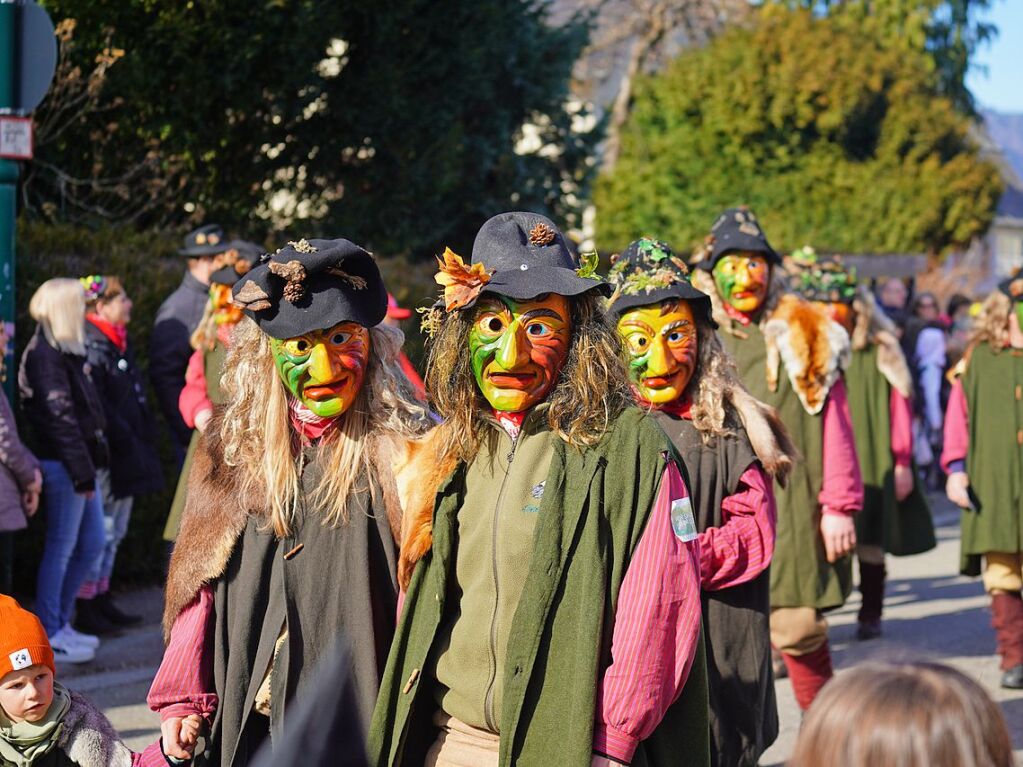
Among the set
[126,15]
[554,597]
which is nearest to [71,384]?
[126,15]

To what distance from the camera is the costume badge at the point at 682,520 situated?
3.32 metres

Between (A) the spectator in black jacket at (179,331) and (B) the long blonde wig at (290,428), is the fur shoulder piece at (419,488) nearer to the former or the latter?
(B) the long blonde wig at (290,428)

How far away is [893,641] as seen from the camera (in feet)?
18.5

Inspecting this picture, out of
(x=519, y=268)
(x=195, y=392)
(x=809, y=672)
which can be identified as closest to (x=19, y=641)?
→ (x=519, y=268)

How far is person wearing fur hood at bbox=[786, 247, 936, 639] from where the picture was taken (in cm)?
884

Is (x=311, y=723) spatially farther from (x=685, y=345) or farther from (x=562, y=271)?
(x=685, y=345)

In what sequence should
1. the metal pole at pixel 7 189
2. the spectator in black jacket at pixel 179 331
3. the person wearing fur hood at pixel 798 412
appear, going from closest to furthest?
the person wearing fur hood at pixel 798 412, the metal pole at pixel 7 189, the spectator in black jacket at pixel 179 331

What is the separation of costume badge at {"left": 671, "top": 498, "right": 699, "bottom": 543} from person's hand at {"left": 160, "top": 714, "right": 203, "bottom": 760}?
1.31 m

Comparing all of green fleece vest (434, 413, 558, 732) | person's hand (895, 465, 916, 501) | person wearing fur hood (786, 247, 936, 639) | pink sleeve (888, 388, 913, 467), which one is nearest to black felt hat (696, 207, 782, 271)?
person wearing fur hood (786, 247, 936, 639)

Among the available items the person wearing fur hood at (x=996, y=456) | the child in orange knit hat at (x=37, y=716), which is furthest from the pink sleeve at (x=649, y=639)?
the person wearing fur hood at (x=996, y=456)

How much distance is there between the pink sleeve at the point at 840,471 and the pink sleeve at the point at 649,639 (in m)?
3.04

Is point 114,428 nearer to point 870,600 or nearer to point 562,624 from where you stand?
point 870,600

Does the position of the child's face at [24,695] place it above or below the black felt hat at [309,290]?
below

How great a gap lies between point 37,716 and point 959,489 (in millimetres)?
5139
